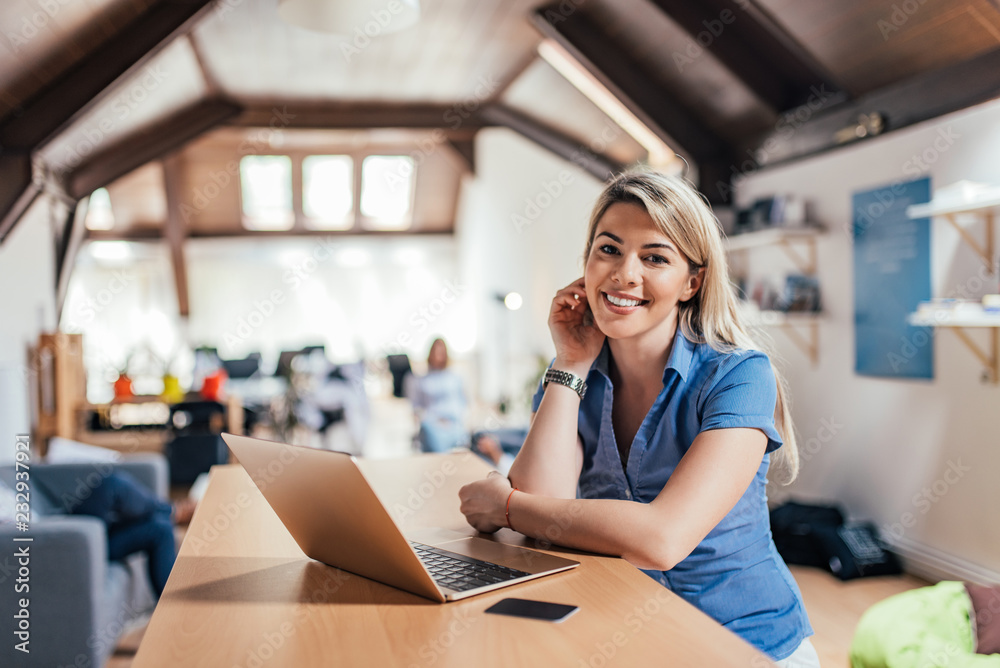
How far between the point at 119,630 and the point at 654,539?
96.9 inches

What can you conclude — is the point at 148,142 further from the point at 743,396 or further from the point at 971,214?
the point at 743,396

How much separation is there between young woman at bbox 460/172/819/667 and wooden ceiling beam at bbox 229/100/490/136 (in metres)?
5.79

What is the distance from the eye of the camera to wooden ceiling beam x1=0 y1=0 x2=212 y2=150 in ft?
14.8

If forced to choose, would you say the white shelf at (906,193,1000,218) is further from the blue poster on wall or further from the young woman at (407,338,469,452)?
the young woman at (407,338,469,452)

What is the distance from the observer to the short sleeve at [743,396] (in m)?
1.24

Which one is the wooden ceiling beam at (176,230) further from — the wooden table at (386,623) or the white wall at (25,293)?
the wooden table at (386,623)

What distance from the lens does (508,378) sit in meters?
9.55

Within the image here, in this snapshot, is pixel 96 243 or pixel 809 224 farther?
pixel 96 243

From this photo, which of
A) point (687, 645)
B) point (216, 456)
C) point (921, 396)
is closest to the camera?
point (687, 645)

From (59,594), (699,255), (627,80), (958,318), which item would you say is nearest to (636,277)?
(699,255)

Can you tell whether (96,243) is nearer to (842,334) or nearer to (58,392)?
(58,392)

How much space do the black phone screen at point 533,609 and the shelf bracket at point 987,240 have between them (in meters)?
2.99

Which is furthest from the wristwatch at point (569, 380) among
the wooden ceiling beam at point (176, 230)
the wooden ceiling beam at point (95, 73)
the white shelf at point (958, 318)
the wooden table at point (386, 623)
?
the wooden ceiling beam at point (176, 230)

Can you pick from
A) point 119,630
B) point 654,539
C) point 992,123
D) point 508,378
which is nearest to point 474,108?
point 508,378
